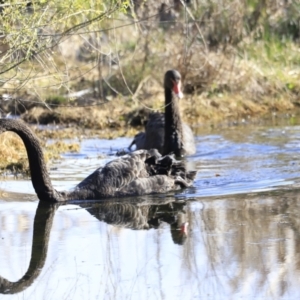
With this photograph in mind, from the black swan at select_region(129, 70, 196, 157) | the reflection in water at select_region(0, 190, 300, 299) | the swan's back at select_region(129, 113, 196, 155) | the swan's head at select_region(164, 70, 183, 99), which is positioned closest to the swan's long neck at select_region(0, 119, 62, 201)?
the reflection in water at select_region(0, 190, 300, 299)

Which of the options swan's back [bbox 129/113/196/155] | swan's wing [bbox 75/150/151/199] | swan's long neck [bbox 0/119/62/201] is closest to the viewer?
swan's long neck [bbox 0/119/62/201]

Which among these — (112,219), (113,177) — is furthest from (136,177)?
(112,219)

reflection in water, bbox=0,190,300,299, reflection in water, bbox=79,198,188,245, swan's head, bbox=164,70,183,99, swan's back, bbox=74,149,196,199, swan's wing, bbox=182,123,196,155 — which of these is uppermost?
swan's head, bbox=164,70,183,99

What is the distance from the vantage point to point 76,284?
18.8 ft

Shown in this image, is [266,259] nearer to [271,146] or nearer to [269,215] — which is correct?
[269,215]

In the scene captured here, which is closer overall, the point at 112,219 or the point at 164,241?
the point at 164,241

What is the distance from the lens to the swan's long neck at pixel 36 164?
27.5ft

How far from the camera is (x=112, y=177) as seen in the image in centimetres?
863

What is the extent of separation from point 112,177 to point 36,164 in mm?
703

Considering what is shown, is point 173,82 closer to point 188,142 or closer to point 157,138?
point 157,138

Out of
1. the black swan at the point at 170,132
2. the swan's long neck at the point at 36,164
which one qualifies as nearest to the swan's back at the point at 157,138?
the black swan at the point at 170,132

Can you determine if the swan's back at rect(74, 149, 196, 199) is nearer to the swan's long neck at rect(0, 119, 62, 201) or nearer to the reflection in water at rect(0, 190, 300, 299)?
the swan's long neck at rect(0, 119, 62, 201)

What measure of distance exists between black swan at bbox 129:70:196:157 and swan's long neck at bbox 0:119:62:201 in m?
3.17

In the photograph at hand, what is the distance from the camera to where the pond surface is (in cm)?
562
